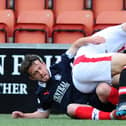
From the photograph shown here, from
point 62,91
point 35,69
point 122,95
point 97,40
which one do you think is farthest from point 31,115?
point 122,95

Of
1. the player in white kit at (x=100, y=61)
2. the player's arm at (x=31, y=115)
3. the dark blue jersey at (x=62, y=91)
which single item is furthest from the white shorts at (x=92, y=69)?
the player's arm at (x=31, y=115)

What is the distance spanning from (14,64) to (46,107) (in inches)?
41.0

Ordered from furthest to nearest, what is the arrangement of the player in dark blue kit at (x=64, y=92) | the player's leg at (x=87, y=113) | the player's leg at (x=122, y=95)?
the player in dark blue kit at (x=64, y=92)
the player's leg at (x=87, y=113)
the player's leg at (x=122, y=95)

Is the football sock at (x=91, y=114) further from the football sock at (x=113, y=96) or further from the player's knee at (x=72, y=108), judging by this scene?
the football sock at (x=113, y=96)

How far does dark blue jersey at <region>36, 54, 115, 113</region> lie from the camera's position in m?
4.99

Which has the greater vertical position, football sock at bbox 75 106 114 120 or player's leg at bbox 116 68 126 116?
player's leg at bbox 116 68 126 116

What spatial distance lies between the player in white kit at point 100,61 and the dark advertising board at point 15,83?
119 centimetres

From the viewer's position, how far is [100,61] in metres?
4.70

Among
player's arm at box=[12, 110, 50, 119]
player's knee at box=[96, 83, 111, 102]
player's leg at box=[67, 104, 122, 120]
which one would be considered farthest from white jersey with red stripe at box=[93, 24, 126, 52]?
player's arm at box=[12, 110, 50, 119]

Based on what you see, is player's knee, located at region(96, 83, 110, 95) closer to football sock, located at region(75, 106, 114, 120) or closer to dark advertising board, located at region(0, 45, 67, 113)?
football sock, located at region(75, 106, 114, 120)

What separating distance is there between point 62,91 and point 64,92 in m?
0.02

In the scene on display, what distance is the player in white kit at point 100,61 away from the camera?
4688 mm

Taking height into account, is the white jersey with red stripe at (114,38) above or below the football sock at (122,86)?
above
